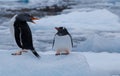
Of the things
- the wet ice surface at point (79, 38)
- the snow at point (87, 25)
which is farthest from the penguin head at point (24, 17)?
the snow at point (87, 25)

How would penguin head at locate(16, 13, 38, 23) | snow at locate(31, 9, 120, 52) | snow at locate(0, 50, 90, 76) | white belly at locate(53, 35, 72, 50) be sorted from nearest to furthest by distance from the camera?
snow at locate(0, 50, 90, 76) < penguin head at locate(16, 13, 38, 23) < white belly at locate(53, 35, 72, 50) < snow at locate(31, 9, 120, 52)

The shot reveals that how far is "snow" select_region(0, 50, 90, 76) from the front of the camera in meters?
3.85

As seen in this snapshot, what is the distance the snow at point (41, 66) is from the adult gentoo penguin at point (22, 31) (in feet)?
0.41

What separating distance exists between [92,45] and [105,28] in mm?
3855

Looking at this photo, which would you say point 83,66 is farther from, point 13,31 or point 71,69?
point 13,31

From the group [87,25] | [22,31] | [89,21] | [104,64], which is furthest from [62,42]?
[89,21]

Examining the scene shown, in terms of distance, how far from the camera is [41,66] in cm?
390

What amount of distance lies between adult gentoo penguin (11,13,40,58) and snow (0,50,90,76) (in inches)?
4.9

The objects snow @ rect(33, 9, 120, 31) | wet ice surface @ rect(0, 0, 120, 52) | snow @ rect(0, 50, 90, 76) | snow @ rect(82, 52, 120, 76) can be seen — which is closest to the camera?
snow @ rect(0, 50, 90, 76)

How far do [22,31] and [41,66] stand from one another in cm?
42

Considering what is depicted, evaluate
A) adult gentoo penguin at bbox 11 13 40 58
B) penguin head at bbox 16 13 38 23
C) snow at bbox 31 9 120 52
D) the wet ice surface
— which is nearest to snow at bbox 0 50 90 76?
adult gentoo penguin at bbox 11 13 40 58

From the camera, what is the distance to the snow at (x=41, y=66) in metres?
3.85

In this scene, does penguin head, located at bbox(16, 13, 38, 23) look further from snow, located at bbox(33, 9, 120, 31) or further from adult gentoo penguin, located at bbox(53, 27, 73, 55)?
snow, located at bbox(33, 9, 120, 31)

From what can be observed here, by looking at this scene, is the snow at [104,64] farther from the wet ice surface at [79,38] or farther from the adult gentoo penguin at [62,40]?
the wet ice surface at [79,38]
